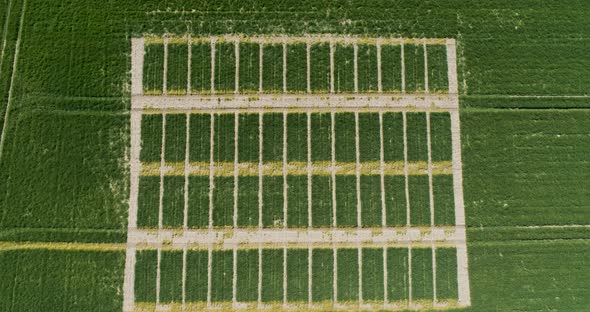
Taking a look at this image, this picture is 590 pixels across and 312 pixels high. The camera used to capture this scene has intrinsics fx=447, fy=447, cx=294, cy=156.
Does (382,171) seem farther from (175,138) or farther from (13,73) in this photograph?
(13,73)

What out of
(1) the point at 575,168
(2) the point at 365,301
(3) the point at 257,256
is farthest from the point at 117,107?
(1) the point at 575,168

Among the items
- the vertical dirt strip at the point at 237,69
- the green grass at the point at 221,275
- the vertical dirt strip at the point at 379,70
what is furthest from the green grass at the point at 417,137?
the green grass at the point at 221,275

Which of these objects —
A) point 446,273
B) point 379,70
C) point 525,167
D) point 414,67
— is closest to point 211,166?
point 379,70

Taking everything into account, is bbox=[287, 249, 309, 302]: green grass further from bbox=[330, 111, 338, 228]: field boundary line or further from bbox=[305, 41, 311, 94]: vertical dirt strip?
bbox=[305, 41, 311, 94]: vertical dirt strip

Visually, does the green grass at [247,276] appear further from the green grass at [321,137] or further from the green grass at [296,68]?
the green grass at [296,68]

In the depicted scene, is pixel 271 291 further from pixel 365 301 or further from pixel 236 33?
pixel 236 33
